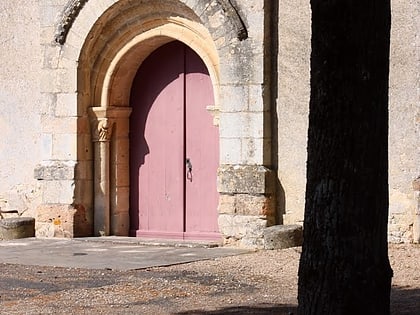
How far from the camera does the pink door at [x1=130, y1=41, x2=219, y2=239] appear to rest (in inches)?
500

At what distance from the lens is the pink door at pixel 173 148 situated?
12703 millimetres

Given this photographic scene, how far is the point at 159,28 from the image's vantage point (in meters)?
12.6

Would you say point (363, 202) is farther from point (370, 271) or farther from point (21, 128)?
point (21, 128)

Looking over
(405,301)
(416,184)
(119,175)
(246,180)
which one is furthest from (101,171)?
(405,301)

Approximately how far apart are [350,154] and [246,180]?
20.2 ft

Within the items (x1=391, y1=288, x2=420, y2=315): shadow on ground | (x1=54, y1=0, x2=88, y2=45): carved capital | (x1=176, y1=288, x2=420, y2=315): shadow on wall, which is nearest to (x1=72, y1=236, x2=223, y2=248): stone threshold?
(x1=54, y1=0, x2=88, y2=45): carved capital

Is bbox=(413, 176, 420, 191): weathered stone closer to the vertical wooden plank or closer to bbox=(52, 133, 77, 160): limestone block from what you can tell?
the vertical wooden plank

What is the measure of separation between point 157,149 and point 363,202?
764 centimetres

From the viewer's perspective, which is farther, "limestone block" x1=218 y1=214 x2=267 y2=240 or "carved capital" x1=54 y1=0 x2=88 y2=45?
"carved capital" x1=54 y1=0 x2=88 y2=45

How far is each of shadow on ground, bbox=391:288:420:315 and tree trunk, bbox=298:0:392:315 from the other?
187 cm

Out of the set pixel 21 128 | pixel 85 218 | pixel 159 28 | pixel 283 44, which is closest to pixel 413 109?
pixel 283 44

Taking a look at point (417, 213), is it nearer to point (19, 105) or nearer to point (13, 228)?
point (13, 228)

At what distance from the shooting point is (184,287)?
9.16 metres

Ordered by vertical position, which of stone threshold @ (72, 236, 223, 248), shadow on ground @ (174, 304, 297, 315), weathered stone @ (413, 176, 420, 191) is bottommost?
shadow on ground @ (174, 304, 297, 315)
